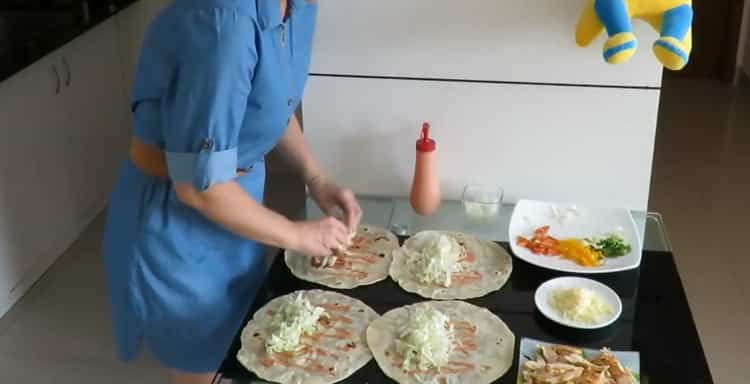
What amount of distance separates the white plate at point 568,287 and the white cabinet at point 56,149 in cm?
164

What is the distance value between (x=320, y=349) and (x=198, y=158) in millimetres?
314

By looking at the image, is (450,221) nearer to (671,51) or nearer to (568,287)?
(568,287)

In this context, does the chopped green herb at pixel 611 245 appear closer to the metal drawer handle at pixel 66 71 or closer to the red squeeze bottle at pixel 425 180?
the red squeeze bottle at pixel 425 180

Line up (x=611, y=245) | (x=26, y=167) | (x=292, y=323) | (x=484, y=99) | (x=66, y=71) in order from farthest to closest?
(x=66, y=71)
(x=26, y=167)
(x=484, y=99)
(x=611, y=245)
(x=292, y=323)

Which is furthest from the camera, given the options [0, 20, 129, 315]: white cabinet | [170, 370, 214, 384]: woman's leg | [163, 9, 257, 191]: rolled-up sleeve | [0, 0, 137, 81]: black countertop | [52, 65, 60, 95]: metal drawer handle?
[52, 65, 60, 95]: metal drawer handle

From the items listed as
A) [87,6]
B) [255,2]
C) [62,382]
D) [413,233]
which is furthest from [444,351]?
[87,6]

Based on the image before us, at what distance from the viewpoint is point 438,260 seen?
137 cm

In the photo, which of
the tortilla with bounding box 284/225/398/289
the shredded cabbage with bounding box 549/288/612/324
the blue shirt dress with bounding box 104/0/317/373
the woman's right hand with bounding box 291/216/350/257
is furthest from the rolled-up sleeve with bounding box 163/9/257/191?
the shredded cabbage with bounding box 549/288/612/324

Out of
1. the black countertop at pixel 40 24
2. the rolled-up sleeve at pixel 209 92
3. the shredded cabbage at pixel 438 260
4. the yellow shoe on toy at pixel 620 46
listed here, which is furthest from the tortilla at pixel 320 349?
the black countertop at pixel 40 24

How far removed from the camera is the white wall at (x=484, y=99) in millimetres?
1489

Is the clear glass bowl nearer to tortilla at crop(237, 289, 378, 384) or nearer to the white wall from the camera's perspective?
the white wall

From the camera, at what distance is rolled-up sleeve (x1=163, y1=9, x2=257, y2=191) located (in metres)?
1.12

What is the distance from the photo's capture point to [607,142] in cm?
155

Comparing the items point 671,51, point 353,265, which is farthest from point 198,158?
point 671,51
